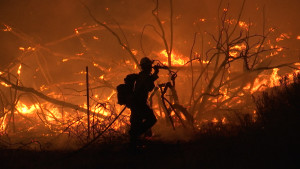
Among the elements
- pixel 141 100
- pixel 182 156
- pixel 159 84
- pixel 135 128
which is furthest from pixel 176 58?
pixel 182 156

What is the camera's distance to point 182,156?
3.96 metres

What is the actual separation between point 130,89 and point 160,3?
10.3 m

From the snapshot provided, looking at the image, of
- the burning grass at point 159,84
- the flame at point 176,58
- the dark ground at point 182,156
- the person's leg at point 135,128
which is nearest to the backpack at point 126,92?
the person's leg at point 135,128

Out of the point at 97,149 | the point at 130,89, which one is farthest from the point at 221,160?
the point at 97,149

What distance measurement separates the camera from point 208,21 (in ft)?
43.4

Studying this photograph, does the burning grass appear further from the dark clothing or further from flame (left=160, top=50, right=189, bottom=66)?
the dark clothing

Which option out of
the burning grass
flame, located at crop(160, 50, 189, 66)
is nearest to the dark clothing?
the burning grass

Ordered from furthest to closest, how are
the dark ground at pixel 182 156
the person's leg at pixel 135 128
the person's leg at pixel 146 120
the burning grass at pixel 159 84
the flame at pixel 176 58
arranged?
the flame at pixel 176 58, the burning grass at pixel 159 84, the person's leg at pixel 146 120, the person's leg at pixel 135 128, the dark ground at pixel 182 156

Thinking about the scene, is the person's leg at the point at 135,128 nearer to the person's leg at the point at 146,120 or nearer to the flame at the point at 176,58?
the person's leg at the point at 146,120

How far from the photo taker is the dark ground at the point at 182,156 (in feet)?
10.6

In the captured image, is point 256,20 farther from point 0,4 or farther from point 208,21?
point 0,4

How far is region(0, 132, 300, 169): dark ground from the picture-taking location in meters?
3.25

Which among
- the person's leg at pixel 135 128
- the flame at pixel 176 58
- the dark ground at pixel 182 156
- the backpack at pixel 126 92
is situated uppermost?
the flame at pixel 176 58

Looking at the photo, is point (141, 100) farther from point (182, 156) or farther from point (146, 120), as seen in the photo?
point (182, 156)
